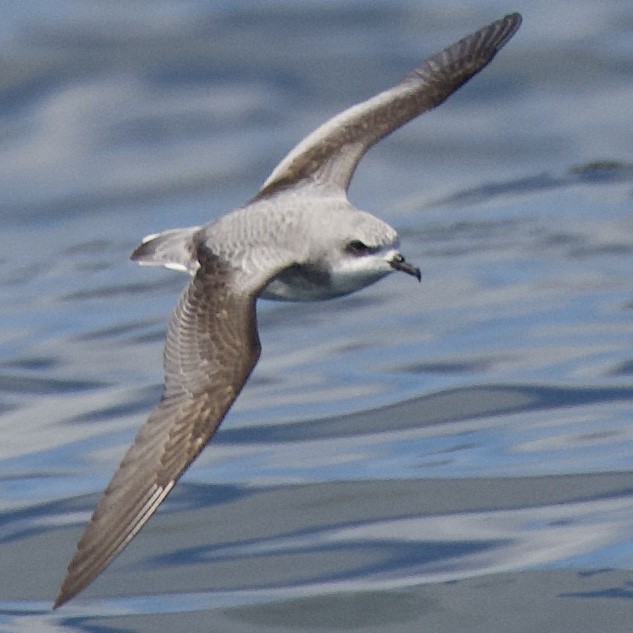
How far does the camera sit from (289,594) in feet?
31.3

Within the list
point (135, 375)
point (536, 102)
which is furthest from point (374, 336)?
point (536, 102)

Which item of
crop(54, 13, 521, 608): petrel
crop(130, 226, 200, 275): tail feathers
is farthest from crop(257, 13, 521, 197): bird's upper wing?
crop(130, 226, 200, 275): tail feathers

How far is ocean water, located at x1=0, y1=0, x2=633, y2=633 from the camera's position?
970cm

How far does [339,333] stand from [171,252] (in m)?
4.67

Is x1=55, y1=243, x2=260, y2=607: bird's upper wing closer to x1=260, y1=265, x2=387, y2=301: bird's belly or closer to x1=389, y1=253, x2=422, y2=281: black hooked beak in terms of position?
x1=260, y1=265, x2=387, y2=301: bird's belly

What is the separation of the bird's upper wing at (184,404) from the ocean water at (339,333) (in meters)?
1.51

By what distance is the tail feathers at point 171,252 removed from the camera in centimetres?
868

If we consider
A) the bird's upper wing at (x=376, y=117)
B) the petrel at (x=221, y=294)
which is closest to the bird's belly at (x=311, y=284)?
the petrel at (x=221, y=294)

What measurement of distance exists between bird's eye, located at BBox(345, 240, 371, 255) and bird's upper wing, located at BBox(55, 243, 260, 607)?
45 cm

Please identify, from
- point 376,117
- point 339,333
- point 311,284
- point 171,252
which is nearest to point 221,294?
point 311,284

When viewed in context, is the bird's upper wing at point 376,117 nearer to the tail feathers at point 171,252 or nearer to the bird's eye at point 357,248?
the tail feathers at point 171,252

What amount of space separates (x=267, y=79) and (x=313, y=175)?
7.87 metres

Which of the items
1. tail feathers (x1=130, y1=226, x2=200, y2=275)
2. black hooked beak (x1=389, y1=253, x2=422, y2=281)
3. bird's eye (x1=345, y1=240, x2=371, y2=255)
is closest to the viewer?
black hooked beak (x1=389, y1=253, x2=422, y2=281)

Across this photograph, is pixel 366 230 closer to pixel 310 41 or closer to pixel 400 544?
pixel 400 544
